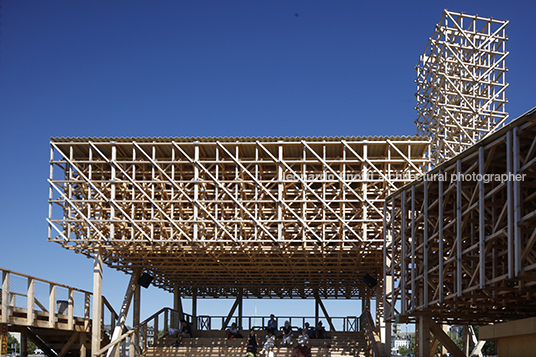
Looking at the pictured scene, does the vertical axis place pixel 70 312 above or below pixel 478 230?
below

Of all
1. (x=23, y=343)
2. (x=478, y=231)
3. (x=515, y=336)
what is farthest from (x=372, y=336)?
(x=23, y=343)

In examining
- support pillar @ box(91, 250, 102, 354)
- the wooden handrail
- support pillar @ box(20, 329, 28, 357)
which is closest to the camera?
support pillar @ box(20, 329, 28, 357)

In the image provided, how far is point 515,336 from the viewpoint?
14586mm

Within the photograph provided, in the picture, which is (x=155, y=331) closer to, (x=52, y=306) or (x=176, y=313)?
(x=52, y=306)

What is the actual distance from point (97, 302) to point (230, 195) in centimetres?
734

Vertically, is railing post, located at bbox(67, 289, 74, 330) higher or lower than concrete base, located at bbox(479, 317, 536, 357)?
lower

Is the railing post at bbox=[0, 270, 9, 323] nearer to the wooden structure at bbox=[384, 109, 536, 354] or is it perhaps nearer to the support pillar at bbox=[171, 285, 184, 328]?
the wooden structure at bbox=[384, 109, 536, 354]

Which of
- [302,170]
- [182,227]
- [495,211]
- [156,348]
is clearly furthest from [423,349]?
[156,348]

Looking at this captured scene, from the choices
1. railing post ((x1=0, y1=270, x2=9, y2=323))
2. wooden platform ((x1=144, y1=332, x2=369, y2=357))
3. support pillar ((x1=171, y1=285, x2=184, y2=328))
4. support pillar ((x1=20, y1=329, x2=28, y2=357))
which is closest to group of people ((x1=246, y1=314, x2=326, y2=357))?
wooden platform ((x1=144, y1=332, x2=369, y2=357))

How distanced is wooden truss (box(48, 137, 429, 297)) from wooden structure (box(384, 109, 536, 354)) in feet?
10.6

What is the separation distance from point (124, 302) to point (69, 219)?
4751mm

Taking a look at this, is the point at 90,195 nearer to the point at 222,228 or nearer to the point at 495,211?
the point at 222,228

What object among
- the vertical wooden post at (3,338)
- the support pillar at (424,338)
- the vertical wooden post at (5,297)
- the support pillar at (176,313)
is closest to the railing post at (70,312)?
the vertical wooden post at (3,338)

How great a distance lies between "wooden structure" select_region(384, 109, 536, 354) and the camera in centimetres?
1362
